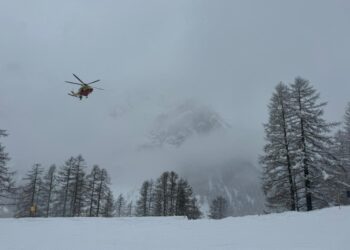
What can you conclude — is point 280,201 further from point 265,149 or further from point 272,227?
point 272,227

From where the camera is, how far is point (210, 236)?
15.3m

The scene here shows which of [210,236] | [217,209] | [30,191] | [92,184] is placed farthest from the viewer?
[217,209]

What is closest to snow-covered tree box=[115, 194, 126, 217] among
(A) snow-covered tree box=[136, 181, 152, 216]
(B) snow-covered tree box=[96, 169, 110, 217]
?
(A) snow-covered tree box=[136, 181, 152, 216]

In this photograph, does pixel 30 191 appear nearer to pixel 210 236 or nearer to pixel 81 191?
pixel 81 191

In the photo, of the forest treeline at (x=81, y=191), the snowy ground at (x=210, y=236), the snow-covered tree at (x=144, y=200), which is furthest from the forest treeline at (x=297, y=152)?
the snow-covered tree at (x=144, y=200)

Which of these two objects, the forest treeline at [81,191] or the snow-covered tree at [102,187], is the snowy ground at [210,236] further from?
the snow-covered tree at [102,187]

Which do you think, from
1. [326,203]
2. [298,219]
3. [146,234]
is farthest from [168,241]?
[326,203]

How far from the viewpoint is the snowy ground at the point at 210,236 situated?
12.8 m

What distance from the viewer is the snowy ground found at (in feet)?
42.0

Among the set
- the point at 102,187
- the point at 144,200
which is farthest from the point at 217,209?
the point at 102,187

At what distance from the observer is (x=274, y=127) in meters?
30.9

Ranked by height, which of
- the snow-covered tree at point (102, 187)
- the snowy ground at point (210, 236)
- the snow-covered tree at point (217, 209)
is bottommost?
the snowy ground at point (210, 236)

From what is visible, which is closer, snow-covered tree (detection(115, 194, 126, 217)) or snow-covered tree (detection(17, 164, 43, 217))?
snow-covered tree (detection(17, 164, 43, 217))

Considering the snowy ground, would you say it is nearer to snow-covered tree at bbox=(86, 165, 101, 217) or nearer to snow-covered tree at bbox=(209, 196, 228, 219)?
snow-covered tree at bbox=(86, 165, 101, 217)
